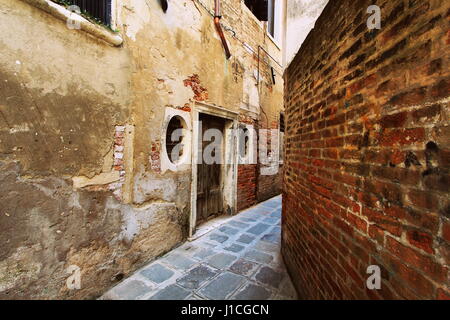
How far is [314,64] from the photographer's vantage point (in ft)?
6.30

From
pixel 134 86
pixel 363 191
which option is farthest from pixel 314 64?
pixel 134 86

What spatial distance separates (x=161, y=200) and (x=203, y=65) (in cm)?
250

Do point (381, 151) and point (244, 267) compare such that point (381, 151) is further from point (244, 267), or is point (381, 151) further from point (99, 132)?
point (99, 132)

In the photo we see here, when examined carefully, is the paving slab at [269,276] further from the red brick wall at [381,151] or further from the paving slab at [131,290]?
the paving slab at [131,290]

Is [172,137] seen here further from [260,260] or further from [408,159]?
[408,159]

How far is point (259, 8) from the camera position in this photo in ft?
18.8

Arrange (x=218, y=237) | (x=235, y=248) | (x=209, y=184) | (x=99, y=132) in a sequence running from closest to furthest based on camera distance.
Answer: (x=99, y=132) → (x=235, y=248) → (x=218, y=237) → (x=209, y=184)

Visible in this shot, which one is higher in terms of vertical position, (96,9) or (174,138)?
(96,9)

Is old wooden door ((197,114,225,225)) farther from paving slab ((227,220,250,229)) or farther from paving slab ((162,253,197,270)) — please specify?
paving slab ((162,253,197,270))

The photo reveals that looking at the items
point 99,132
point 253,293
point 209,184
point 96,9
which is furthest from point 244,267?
point 96,9

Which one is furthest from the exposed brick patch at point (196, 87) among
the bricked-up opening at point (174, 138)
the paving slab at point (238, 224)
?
the paving slab at point (238, 224)

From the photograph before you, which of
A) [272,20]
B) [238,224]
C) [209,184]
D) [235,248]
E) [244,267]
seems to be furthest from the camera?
[272,20]

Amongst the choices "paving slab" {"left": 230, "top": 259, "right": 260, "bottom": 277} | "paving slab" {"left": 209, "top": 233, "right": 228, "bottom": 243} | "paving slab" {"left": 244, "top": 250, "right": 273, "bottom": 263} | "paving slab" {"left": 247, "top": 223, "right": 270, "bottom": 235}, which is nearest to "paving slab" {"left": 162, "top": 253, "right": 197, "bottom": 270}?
"paving slab" {"left": 230, "top": 259, "right": 260, "bottom": 277}

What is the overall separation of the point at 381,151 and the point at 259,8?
20.7ft
